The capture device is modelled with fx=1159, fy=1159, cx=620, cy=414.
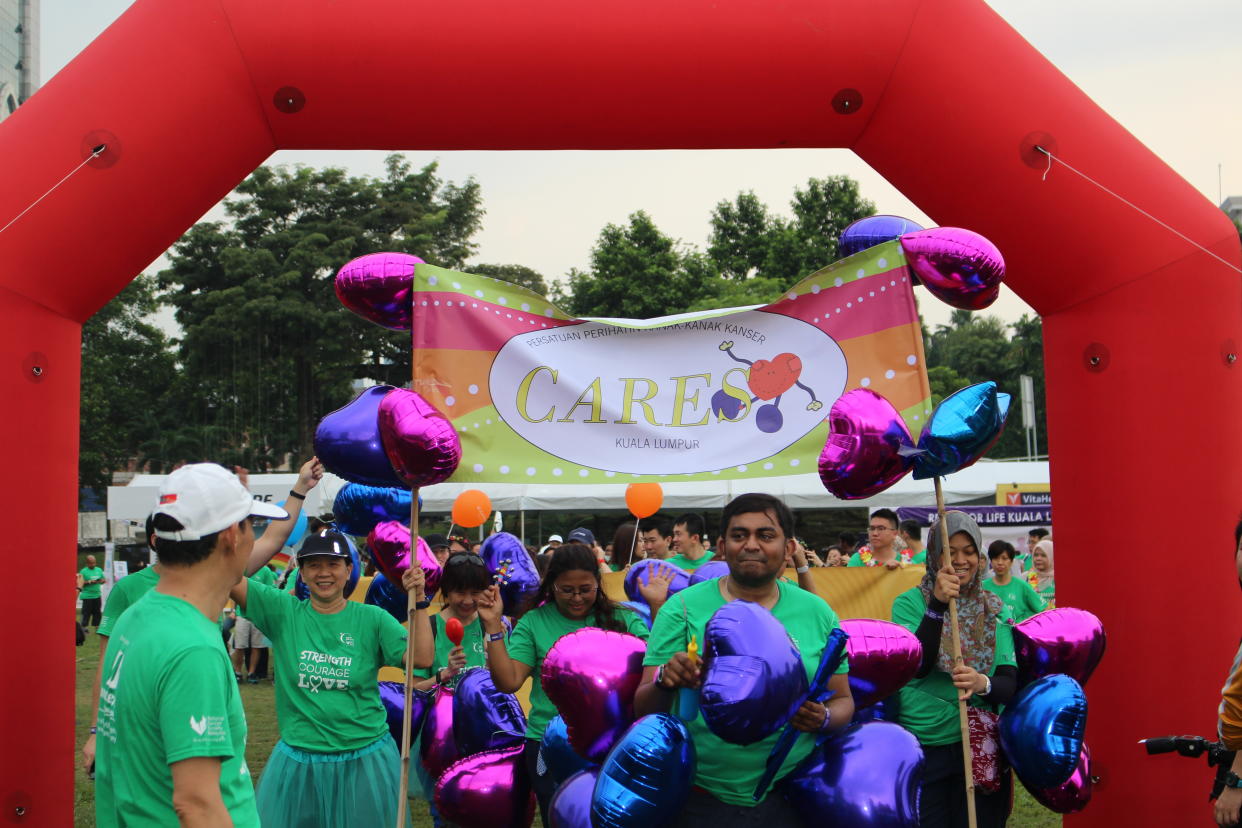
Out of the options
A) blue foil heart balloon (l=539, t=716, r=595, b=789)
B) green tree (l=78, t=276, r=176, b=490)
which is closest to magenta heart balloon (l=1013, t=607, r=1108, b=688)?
blue foil heart balloon (l=539, t=716, r=595, b=789)

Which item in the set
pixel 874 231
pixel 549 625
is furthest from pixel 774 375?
pixel 549 625

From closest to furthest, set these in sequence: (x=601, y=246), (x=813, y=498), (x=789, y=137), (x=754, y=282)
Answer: (x=789, y=137), (x=813, y=498), (x=754, y=282), (x=601, y=246)

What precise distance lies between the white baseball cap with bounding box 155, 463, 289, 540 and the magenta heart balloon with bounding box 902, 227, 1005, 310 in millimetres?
2992

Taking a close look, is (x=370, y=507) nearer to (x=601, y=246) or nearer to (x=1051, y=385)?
(x=1051, y=385)

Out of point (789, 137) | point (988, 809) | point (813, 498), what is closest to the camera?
point (988, 809)

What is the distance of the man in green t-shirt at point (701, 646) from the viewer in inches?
132

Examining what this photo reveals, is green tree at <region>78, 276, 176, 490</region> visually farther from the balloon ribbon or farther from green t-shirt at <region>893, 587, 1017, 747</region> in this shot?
the balloon ribbon

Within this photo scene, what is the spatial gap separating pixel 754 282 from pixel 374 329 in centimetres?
1090

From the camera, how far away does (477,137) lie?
5289 mm

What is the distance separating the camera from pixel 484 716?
16.7ft

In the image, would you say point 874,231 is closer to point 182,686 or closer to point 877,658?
point 877,658

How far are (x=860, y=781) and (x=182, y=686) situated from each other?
6.55 ft

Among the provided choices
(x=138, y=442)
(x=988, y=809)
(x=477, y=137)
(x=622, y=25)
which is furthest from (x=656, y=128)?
(x=138, y=442)

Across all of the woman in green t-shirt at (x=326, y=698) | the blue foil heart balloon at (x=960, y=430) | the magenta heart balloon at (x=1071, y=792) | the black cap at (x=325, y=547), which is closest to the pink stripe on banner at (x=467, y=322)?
the black cap at (x=325, y=547)
